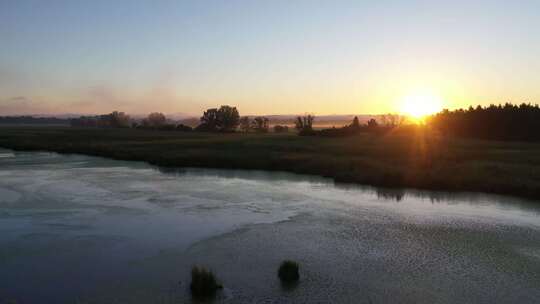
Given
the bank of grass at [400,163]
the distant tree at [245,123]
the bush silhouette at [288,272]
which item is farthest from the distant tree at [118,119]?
the bush silhouette at [288,272]

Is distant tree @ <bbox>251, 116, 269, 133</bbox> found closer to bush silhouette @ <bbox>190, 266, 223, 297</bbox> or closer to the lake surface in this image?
the lake surface

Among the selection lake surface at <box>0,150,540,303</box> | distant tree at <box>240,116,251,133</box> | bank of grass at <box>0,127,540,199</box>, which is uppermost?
distant tree at <box>240,116,251,133</box>

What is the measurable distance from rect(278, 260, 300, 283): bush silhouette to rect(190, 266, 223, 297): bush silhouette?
147 cm

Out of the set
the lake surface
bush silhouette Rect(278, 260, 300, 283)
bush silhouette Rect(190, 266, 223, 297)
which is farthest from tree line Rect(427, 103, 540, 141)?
bush silhouette Rect(190, 266, 223, 297)

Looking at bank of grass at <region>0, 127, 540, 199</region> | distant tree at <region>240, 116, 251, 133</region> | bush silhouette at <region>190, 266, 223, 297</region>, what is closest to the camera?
bush silhouette at <region>190, 266, 223, 297</region>

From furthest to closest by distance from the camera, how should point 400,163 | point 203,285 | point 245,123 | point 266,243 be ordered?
point 245,123, point 400,163, point 266,243, point 203,285

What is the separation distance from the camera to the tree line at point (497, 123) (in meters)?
52.8

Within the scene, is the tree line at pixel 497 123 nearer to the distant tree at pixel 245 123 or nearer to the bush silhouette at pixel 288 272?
the bush silhouette at pixel 288 272

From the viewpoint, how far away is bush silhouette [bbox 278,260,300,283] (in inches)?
449

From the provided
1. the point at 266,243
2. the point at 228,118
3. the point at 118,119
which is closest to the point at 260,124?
the point at 228,118

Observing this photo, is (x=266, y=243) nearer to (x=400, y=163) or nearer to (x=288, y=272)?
(x=288, y=272)

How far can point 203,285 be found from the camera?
34.7ft

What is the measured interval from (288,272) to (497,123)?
165ft

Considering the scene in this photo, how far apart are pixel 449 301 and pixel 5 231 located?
1349 centimetres
